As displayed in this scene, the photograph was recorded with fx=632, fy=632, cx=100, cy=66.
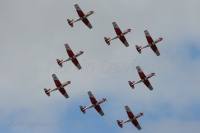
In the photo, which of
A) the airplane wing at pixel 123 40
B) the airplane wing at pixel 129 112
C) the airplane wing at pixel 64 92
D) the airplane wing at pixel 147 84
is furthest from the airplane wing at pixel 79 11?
the airplane wing at pixel 129 112

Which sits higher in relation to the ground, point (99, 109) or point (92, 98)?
point (92, 98)

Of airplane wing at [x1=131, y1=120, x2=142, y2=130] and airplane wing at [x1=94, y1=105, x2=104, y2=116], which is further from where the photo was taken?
airplane wing at [x1=131, y1=120, x2=142, y2=130]

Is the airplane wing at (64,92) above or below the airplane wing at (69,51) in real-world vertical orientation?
below

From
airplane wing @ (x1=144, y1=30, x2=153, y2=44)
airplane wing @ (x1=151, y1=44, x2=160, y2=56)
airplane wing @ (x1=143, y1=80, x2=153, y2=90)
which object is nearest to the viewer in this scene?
airplane wing @ (x1=144, y1=30, x2=153, y2=44)

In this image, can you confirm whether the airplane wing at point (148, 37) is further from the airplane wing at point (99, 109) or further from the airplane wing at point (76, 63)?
the airplane wing at point (99, 109)

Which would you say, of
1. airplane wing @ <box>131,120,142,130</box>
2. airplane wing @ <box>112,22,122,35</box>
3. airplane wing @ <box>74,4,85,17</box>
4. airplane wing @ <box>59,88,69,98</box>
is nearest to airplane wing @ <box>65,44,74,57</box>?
airplane wing @ <box>74,4,85,17</box>

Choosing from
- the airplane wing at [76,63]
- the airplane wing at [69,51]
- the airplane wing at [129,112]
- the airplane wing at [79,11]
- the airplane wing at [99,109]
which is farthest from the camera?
the airplane wing at [129,112]

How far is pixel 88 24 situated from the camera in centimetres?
14125

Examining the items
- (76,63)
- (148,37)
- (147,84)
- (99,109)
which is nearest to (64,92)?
(76,63)

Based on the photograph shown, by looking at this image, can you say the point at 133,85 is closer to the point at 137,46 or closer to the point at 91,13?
the point at 137,46

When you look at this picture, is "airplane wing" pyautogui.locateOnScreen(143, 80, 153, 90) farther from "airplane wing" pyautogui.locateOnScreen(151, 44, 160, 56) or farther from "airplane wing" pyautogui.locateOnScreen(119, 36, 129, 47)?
"airplane wing" pyautogui.locateOnScreen(119, 36, 129, 47)

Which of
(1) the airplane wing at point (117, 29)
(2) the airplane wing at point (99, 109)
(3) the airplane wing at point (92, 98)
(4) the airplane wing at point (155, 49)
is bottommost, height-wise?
(2) the airplane wing at point (99, 109)

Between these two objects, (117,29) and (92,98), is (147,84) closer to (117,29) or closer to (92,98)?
(92,98)

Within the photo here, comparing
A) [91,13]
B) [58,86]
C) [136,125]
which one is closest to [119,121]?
[136,125]
